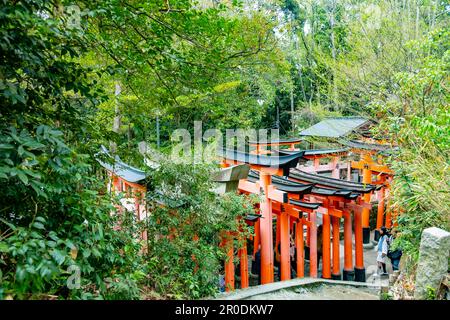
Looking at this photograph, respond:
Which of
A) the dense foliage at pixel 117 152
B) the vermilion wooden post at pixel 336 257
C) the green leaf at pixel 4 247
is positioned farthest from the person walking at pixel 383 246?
the green leaf at pixel 4 247

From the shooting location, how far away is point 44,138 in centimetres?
190

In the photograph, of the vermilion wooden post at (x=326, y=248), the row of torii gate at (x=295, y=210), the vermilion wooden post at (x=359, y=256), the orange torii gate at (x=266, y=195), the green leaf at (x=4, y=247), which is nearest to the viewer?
the green leaf at (x=4, y=247)

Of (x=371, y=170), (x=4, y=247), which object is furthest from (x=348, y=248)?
(x=4, y=247)

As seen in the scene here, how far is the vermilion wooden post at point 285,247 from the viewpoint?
6.93 meters

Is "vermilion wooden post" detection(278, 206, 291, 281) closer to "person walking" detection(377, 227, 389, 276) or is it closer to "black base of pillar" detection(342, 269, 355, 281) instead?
"black base of pillar" detection(342, 269, 355, 281)

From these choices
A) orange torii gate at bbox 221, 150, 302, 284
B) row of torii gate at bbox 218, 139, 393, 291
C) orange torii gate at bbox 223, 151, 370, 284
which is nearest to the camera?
orange torii gate at bbox 221, 150, 302, 284

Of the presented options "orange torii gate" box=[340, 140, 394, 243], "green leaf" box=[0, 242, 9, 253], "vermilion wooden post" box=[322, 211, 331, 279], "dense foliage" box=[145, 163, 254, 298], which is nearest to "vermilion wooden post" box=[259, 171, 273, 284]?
"vermilion wooden post" box=[322, 211, 331, 279]

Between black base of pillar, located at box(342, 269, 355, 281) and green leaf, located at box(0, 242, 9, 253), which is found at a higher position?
green leaf, located at box(0, 242, 9, 253)

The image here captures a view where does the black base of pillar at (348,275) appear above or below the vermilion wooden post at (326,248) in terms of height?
below

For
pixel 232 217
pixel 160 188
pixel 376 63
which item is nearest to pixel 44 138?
pixel 160 188

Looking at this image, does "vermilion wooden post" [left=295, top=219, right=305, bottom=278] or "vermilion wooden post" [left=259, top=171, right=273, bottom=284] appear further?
"vermilion wooden post" [left=295, top=219, right=305, bottom=278]

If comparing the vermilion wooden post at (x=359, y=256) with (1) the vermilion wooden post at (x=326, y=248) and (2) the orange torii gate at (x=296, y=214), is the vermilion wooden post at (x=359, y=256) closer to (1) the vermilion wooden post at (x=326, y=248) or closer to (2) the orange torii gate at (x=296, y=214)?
(2) the orange torii gate at (x=296, y=214)

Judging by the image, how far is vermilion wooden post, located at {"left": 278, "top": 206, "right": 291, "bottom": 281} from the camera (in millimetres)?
6934

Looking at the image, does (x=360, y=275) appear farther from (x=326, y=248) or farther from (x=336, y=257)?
(x=326, y=248)
